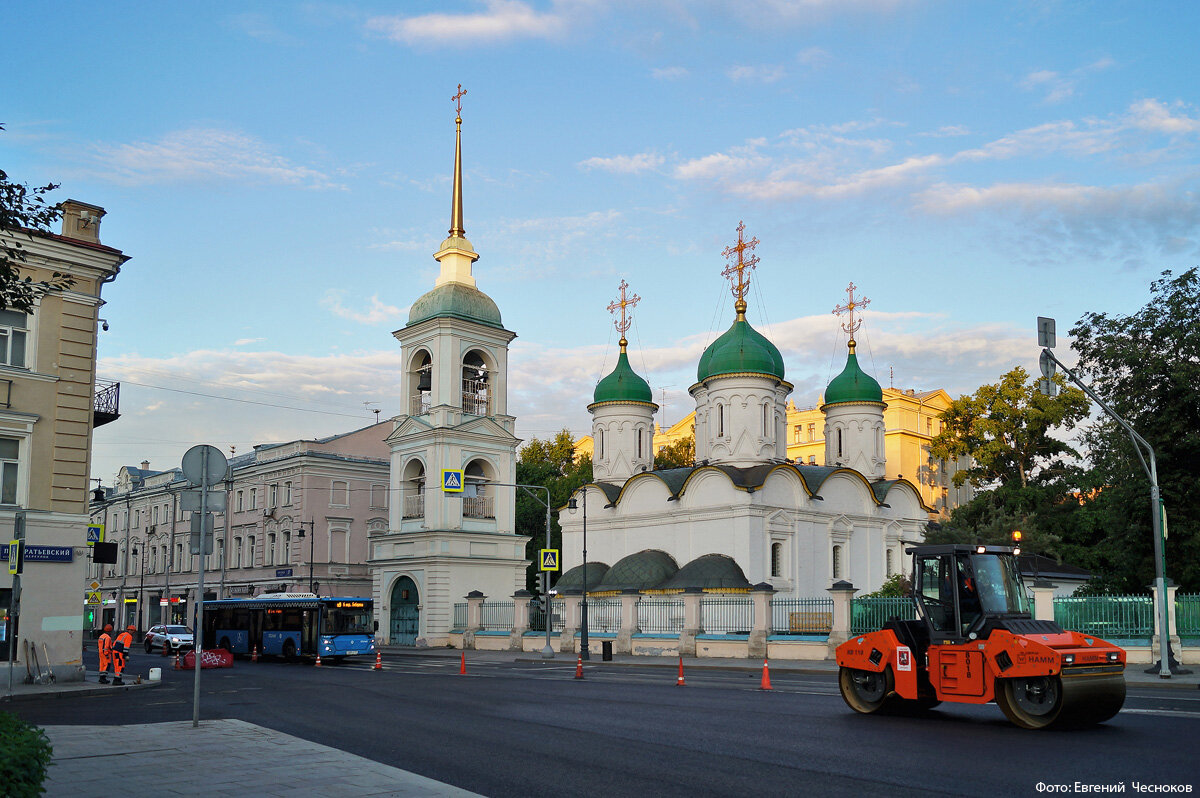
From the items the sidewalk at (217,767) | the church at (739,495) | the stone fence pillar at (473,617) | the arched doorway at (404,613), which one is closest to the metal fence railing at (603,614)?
the church at (739,495)

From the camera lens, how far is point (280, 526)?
59.6 m

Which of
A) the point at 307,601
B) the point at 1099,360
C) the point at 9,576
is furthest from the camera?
the point at 307,601

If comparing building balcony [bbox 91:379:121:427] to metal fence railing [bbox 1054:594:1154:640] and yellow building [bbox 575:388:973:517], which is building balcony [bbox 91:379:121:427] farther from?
yellow building [bbox 575:388:973:517]

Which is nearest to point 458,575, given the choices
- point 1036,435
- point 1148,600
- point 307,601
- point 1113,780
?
point 307,601

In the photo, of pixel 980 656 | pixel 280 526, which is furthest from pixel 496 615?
pixel 980 656

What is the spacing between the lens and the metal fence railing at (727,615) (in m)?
35.2

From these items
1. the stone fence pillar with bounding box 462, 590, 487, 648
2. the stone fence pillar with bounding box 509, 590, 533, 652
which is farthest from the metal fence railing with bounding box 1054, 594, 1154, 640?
the stone fence pillar with bounding box 462, 590, 487, 648

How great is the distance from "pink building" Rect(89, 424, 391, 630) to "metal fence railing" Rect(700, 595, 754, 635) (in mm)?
23557

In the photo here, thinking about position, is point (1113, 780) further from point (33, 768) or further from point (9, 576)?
point (9, 576)

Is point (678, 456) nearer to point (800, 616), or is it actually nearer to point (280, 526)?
point (280, 526)

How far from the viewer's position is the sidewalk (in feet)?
29.3

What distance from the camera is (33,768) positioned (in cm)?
→ 627

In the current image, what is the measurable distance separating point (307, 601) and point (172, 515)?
36.0m

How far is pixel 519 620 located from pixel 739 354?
16.1 meters
